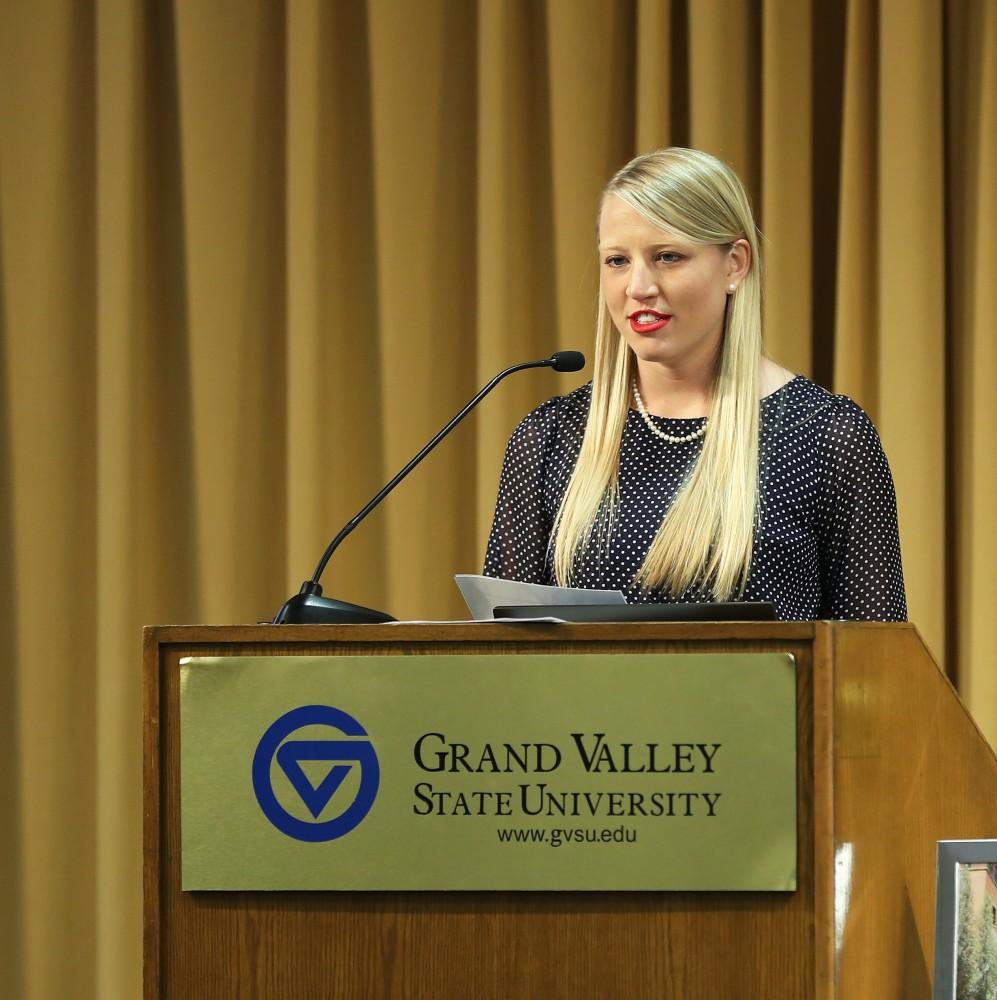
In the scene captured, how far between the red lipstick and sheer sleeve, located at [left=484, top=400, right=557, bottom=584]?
0.23 metres

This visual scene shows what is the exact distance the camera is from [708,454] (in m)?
1.82

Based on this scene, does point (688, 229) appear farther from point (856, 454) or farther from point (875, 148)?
point (875, 148)

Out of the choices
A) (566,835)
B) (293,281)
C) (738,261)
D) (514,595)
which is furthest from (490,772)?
(293,281)

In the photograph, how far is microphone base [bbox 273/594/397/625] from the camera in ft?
4.25

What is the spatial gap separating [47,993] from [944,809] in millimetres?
2344

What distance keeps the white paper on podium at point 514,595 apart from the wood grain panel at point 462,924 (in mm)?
109

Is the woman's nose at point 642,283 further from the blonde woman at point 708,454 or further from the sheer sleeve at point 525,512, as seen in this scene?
the sheer sleeve at point 525,512

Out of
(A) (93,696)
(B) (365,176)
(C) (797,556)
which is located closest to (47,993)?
(A) (93,696)

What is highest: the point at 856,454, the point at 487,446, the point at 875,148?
the point at 875,148

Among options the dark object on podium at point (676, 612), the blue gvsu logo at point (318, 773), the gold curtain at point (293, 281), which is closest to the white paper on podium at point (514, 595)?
the dark object on podium at point (676, 612)

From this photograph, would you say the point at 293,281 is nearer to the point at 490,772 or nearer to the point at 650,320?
the point at 650,320

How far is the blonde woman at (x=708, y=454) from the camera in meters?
1.78

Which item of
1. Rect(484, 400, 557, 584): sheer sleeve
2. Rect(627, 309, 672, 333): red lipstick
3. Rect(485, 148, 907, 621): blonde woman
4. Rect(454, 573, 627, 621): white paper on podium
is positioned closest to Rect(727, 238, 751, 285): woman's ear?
Rect(485, 148, 907, 621): blonde woman

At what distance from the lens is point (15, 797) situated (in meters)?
3.08
